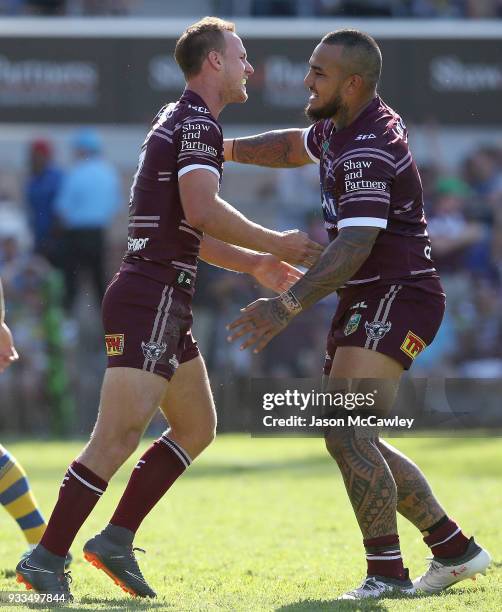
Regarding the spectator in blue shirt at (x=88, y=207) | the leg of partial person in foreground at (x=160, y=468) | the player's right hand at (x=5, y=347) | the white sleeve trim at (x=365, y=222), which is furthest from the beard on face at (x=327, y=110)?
the spectator in blue shirt at (x=88, y=207)

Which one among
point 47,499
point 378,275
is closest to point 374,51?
point 378,275

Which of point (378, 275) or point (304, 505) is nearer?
point (378, 275)

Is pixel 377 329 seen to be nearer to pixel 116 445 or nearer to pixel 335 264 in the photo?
pixel 335 264

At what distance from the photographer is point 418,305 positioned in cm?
608

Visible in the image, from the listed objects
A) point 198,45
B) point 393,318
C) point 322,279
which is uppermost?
point 198,45

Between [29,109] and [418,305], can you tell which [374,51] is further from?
[29,109]

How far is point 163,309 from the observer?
598 centimetres

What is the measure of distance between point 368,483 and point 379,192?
1322mm

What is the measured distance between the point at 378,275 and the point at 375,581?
141 centimetres

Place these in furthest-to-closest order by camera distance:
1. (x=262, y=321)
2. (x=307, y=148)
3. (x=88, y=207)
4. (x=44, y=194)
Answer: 1. (x=44, y=194)
2. (x=88, y=207)
3. (x=307, y=148)
4. (x=262, y=321)

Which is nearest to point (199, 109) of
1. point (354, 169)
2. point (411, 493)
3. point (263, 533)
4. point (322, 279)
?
point (354, 169)

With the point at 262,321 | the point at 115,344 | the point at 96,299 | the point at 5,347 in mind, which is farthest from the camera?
the point at 96,299

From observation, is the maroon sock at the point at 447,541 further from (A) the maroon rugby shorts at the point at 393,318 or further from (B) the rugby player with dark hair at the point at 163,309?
(B) the rugby player with dark hair at the point at 163,309

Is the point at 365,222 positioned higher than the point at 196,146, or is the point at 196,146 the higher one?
the point at 196,146
